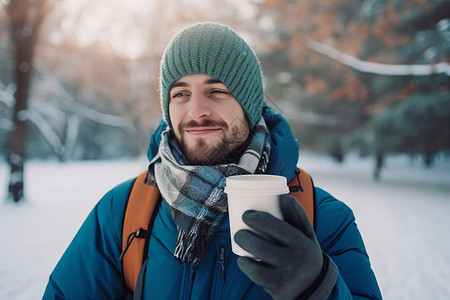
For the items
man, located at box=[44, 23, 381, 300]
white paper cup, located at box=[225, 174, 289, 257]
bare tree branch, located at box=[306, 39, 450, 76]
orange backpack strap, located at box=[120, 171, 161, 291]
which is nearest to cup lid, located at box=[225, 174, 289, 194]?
white paper cup, located at box=[225, 174, 289, 257]

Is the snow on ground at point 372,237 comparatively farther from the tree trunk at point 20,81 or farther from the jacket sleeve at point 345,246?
the jacket sleeve at point 345,246

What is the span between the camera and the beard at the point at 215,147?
4.55ft

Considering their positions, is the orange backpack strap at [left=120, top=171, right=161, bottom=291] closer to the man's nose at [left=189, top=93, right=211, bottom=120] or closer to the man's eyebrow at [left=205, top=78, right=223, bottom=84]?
the man's nose at [left=189, top=93, right=211, bottom=120]

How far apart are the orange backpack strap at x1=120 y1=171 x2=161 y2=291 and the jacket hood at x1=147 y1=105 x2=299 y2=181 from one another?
0.75ft

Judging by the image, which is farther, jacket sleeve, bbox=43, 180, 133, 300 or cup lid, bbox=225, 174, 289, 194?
jacket sleeve, bbox=43, 180, 133, 300

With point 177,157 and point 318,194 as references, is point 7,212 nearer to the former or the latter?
point 177,157

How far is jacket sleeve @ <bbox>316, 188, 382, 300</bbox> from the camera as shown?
1159mm

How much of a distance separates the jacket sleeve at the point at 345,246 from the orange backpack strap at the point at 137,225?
0.85m

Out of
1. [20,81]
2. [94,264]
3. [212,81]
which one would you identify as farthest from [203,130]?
[20,81]

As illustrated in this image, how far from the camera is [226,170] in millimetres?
1307

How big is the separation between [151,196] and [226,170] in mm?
453

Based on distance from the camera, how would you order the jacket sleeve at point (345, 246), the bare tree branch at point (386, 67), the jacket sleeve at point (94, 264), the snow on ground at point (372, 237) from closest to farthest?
the jacket sleeve at point (345, 246) → the jacket sleeve at point (94, 264) → the snow on ground at point (372, 237) → the bare tree branch at point (386, 67)

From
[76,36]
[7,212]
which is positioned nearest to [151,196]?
[7,212]

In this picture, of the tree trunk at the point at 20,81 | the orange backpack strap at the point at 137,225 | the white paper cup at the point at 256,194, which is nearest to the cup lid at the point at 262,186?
the white paper cup at the point at 256,194
